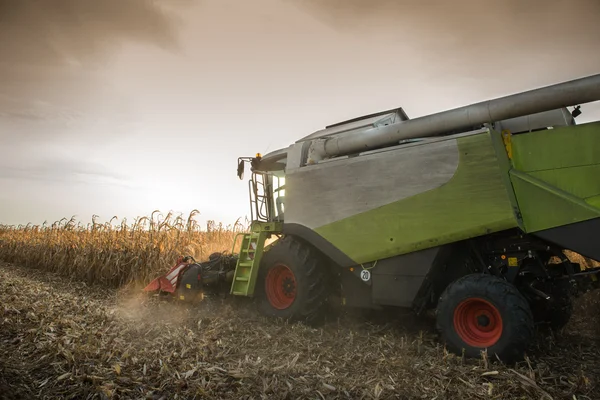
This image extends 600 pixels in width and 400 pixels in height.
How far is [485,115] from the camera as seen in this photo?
4434 millimetres

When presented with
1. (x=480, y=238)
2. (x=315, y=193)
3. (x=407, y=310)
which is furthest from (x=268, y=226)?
(x=480, y=238)

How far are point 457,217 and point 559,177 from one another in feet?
3.43

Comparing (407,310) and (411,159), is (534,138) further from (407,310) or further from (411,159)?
(407,310)

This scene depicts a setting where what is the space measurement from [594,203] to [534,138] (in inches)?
33.8

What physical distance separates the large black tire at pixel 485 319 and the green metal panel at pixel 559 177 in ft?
2.50

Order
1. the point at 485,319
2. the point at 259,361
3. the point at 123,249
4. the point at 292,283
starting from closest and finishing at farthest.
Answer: the point at 259,361
the point at 485,319
the point at 292,283
the point at 123,249

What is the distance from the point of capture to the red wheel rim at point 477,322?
12.7 ft

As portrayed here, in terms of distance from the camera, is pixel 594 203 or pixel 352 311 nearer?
pixel 594 203

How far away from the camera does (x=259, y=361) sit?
3.76 meters

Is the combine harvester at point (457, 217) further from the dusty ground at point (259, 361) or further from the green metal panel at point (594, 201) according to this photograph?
the dusty ground at point (259, 361)

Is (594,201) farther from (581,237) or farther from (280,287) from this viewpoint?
(280,287)

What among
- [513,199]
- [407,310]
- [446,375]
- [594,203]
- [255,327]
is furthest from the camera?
[255,327]

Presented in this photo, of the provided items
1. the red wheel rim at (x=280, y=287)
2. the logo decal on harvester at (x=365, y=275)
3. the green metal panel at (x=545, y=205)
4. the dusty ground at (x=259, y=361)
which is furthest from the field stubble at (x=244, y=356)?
the green metal panel at (x=545, y=205)

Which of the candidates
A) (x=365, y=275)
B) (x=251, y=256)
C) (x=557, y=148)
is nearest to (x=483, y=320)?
(x=365, y=275)
